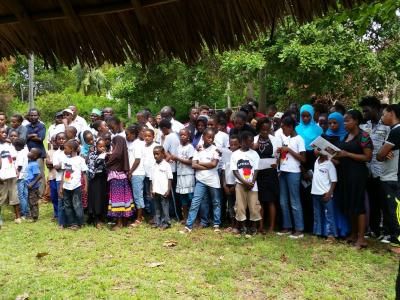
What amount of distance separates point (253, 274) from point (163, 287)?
102 centimetres

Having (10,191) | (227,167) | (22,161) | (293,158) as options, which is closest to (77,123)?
(22,161)

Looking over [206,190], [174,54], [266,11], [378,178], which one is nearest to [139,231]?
[206,190]

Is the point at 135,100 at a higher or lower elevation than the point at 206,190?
higher

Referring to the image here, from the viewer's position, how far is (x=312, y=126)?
21.0 feet

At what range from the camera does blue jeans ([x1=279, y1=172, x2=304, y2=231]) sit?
20.1 ft

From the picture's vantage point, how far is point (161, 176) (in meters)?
6.70

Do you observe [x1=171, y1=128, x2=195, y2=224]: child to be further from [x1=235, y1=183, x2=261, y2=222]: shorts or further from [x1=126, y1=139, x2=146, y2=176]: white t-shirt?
[x1=235, y1=183, x2=261, y2=222]: shorts

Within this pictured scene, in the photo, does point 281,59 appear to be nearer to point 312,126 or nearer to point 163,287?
point 312,126

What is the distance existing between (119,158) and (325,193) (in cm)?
316

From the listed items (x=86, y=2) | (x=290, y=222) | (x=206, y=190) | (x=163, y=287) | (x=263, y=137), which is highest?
(x=86, y=2)

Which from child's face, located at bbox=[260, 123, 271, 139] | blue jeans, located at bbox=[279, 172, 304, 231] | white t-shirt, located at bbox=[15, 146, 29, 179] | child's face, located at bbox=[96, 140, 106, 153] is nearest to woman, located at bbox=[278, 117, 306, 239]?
blue jeans, located at bbox=[279, 172, 304, 231]

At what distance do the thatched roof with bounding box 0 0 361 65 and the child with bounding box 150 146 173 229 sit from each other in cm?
398

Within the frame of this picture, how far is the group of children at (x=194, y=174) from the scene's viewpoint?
6.12 metres

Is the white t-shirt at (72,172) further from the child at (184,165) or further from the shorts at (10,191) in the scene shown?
the child at (184,165)
